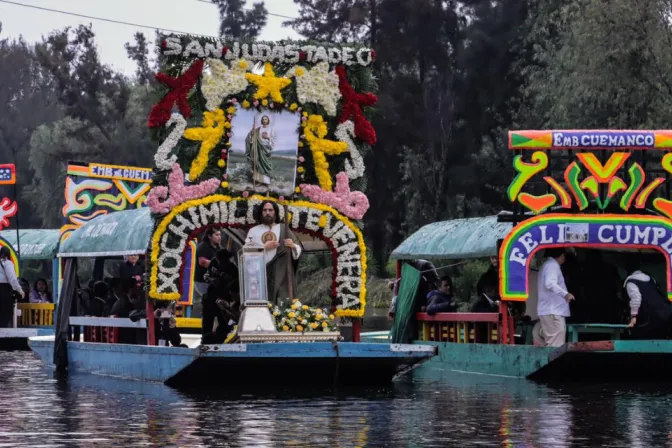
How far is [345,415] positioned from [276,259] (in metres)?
5.44

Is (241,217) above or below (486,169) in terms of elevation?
below

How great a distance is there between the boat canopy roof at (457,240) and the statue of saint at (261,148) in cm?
406

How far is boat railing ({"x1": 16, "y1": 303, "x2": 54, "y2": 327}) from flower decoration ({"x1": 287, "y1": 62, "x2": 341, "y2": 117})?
1442 centimetres

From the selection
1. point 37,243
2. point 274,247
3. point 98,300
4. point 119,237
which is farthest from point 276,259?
point 37,243

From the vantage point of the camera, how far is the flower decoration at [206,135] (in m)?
22.5

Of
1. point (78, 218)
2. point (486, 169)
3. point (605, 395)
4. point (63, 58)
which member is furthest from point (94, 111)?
point (605, 395)

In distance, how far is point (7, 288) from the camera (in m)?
34.2

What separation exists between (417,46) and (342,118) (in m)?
39.0

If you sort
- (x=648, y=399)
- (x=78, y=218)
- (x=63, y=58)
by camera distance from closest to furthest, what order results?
(x=648, y=399) < (x=78, y=218) < (x=63, y=58)

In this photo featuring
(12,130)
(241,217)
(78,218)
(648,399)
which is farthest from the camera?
(12,130)

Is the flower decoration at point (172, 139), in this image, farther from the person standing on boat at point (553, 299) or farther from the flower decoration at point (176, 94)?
the person standing on boat at point (553, 299)

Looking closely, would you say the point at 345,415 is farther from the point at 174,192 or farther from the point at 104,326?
the point at 104,326

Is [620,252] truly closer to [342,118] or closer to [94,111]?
[342,118]

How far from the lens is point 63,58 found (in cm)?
7806
